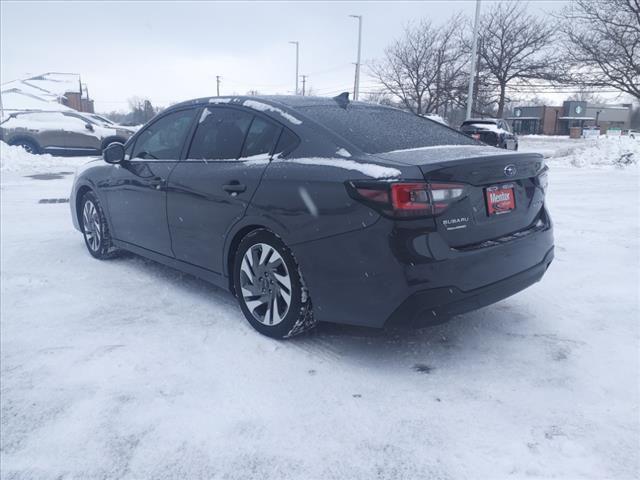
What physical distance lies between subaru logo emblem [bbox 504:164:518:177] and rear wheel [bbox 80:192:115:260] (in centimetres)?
379

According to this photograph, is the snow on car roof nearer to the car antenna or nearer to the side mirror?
the side mirror

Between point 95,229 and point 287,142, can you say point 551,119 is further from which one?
point 287,142

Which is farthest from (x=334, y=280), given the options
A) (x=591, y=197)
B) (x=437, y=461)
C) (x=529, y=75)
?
(x=529, y=75)

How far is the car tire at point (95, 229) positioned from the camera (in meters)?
4.95

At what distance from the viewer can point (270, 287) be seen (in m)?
3.17

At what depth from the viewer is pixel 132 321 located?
3.54 metres

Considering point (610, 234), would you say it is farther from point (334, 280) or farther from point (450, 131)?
point (334, 280)

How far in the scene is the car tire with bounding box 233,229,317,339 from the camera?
3006 mm

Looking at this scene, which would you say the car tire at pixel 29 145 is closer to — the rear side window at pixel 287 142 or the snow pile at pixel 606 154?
the snow pile at pixel 606 154

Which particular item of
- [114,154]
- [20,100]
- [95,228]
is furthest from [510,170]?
[20,100]

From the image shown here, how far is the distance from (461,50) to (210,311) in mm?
31391

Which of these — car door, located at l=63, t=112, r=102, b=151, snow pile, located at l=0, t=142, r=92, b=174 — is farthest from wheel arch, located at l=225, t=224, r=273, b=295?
car door, located at l=63, t=112, r=102, b=151

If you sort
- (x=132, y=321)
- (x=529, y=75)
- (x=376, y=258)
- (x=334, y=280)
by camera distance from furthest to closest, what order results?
1. (x=529, y=75)
2. (x=132, y=321)
3. (x=334, y=280)
4. (x=376, y=258)

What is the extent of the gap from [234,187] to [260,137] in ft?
1.23
